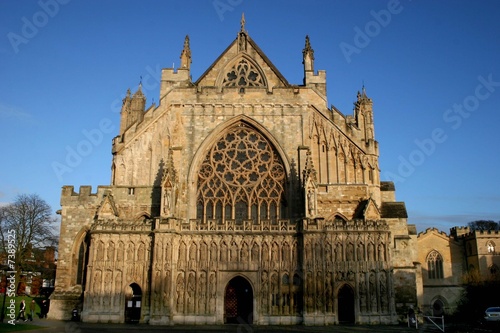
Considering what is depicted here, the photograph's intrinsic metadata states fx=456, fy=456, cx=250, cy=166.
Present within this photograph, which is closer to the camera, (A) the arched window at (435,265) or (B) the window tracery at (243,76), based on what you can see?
(B) the window tracery at (243,76)

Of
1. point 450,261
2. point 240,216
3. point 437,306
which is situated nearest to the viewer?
point 240,216

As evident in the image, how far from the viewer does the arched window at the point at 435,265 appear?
48.4 metres

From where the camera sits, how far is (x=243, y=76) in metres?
31.7

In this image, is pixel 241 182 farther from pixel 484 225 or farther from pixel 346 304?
pixel 484 225

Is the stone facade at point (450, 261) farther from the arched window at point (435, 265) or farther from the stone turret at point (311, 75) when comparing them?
the stone turret at point (311, 75)

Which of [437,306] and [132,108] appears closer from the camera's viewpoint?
[132,108]

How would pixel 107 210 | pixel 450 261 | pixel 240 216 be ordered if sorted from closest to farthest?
1. pixel 107 210
2. pixel 240 216
3. pixel 450 261

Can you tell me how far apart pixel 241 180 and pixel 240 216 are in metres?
2.28

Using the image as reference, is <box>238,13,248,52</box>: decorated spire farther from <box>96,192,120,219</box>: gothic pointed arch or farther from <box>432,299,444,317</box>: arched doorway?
<box>432,299,444,317</box>: arched doorway

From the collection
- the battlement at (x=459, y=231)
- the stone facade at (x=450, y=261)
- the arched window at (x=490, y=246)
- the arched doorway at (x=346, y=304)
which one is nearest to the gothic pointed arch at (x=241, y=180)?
the arched doorway at (x=346, y=304)

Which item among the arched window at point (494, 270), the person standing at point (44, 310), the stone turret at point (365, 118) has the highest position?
the stone turret at point (365, 118)

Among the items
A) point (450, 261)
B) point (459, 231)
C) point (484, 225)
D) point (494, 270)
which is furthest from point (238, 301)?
point (484, 225)

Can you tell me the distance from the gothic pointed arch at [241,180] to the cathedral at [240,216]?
0.07m

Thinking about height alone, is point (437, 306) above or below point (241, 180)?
below
